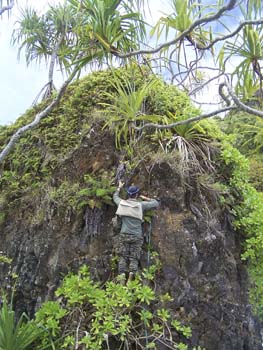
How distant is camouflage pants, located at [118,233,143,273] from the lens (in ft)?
12.0

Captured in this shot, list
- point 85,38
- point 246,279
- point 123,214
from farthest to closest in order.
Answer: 1. point 246,279
2. point 123,214
3. point 85,38

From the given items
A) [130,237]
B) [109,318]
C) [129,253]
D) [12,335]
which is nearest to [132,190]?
[130,237]

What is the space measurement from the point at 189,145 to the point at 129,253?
1.30 metres

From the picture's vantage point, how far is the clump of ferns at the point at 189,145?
4.21 meters

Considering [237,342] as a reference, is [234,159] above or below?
above

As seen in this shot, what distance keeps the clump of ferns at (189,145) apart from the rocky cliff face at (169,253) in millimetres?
179

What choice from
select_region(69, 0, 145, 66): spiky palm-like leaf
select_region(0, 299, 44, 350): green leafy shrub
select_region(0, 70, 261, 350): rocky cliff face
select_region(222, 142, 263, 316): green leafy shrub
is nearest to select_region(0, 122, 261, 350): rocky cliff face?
select_region(0, 70, 261, 350): rocky cliff face

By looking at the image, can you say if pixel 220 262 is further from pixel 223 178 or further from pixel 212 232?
pixel 223 178

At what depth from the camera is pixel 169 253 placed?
3812 millimetres

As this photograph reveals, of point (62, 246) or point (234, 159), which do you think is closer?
point (62, 246)

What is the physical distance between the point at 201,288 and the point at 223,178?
1212 mm

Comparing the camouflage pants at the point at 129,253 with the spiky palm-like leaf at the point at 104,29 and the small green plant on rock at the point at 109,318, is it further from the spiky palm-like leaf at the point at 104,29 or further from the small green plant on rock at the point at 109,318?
the spiky palm-like leaf at the point at 104,29

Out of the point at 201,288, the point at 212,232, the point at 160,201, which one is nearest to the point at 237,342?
the point at 201,288

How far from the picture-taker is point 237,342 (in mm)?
3816
